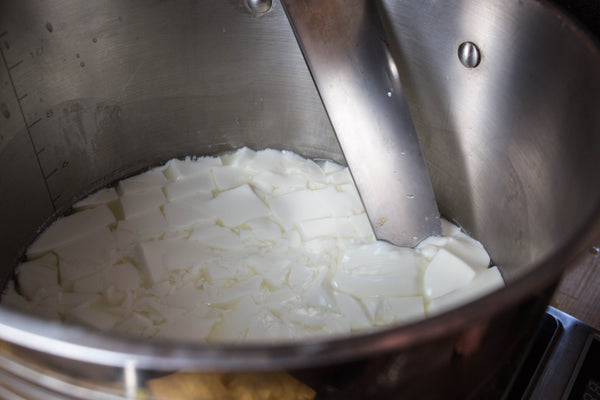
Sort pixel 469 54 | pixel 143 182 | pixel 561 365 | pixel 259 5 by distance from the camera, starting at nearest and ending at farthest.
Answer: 1. pixel 561 365
2. pixel 469 54
3. pixel 259 5
4. pixel 143 182

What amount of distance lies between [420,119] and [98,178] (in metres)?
0.77

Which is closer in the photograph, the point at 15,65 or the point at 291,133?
the point at 15,65

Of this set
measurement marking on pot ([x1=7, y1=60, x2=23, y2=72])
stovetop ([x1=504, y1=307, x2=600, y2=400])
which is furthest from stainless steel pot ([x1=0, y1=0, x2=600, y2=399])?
stovetop ([x1=504, y1=307, x2=600, y2=400])

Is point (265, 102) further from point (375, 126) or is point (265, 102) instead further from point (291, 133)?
point (375, 126)

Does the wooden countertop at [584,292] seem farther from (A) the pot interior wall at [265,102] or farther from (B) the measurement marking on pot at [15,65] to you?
(B) the measurement marking on pot at [15,65]

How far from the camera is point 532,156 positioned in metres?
0.98

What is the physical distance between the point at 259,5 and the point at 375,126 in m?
0.38

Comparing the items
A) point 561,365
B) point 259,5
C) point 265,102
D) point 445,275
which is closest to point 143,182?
point 265,102

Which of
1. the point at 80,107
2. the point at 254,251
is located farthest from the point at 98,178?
the point at 254,251

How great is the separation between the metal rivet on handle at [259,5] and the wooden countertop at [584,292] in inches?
33.7

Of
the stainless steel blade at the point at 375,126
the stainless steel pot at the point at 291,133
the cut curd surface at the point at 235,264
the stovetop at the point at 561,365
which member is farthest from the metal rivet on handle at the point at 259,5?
the stovetop at the point at 561,365

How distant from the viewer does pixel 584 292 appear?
3.74 ft

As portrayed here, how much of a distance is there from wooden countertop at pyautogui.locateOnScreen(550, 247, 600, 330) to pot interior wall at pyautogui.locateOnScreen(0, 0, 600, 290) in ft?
0.50

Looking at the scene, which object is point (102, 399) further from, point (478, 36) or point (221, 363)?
point (478, 36)
